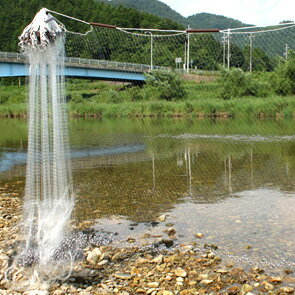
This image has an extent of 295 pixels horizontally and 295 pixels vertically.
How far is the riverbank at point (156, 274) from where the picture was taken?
16.0ft

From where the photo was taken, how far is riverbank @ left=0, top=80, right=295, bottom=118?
41.4m

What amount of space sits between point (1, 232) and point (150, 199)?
10.6 feet

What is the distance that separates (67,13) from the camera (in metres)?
81.7

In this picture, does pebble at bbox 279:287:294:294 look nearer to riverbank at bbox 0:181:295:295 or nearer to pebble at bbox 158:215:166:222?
riverbank at bbox 0:181:295:295

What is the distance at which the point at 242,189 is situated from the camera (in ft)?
32.6

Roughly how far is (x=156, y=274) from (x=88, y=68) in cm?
5597

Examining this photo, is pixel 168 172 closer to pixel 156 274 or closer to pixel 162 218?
pixel 162 218

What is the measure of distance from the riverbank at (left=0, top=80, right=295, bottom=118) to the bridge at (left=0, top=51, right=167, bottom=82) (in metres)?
3.24

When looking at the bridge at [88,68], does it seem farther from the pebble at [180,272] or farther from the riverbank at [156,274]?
the pebble at [180,272]

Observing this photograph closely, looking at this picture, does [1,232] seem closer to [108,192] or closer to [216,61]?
[108,192]

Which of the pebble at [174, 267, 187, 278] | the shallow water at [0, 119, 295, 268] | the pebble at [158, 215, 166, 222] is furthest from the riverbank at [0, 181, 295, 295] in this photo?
the pebble at [158, 215, 166, 222]

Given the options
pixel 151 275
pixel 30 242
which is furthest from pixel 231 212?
pixel 30 242

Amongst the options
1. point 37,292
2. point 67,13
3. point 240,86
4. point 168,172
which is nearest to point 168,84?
point 240,86

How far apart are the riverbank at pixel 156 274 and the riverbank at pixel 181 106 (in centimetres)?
3625
